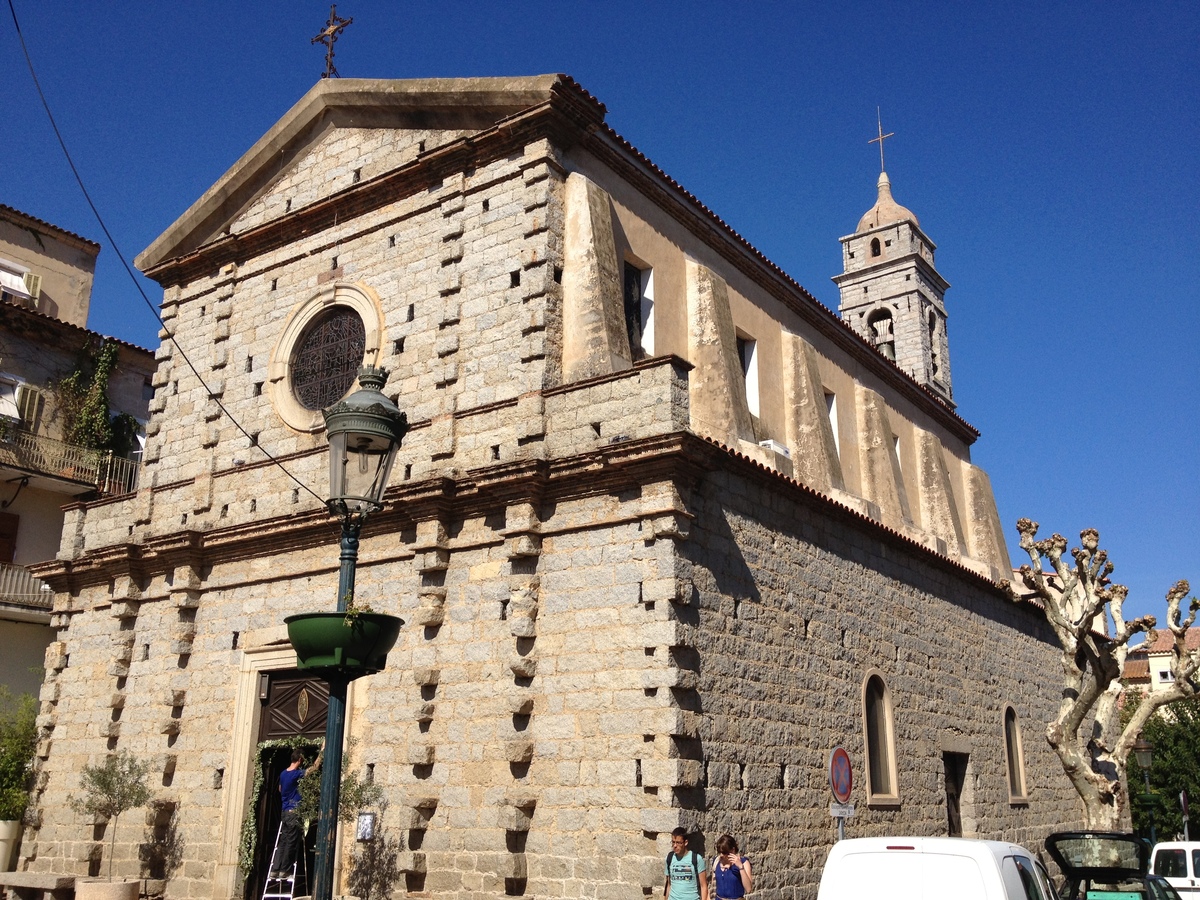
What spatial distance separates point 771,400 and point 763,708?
682 centimetres

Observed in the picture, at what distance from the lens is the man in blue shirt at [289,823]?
12.8 m

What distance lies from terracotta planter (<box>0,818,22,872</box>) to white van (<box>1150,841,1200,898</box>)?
55.8 ft

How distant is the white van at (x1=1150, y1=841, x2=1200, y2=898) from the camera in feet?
52.2

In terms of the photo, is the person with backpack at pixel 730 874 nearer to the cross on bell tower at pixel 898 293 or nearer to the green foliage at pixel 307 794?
the green foliage at pixel 307 794

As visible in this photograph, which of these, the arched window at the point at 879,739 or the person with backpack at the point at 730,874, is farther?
the arched window at the point at 879,739

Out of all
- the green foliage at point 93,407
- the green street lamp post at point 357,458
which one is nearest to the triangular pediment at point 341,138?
the green foliage at point 93,407

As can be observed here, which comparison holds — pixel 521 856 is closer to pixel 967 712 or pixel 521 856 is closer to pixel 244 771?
pixel 244 771

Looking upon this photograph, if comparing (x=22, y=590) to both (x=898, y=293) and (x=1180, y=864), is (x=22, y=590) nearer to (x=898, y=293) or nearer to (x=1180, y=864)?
(x=1180, y=864)

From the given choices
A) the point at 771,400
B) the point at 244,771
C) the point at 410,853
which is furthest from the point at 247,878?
the point at 771,400

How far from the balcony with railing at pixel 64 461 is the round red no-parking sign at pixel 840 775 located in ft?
53.1

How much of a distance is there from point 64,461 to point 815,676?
56.8 ft

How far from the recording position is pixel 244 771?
1445 cm

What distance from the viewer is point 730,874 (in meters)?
10.1

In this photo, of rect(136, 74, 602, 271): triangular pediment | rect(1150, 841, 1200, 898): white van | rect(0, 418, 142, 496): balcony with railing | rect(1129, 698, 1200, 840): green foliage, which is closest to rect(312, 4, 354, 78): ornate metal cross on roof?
rect(136, 74, 602, 271): triangular pediment
